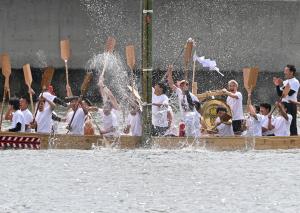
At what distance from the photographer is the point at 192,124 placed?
16688mm

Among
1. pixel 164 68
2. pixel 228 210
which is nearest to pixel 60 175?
pixel 228 210

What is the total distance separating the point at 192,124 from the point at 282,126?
1.45 meters

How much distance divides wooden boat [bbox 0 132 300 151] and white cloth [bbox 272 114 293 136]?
0.51 m

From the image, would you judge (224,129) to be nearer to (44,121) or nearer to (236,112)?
(236,112)

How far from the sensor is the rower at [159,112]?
17.0m

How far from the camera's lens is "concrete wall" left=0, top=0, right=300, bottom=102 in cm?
2805

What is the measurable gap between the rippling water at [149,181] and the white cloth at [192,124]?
0.36 m

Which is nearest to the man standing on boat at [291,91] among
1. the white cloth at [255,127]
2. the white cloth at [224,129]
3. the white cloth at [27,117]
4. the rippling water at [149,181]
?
the white cloth at [255,127]

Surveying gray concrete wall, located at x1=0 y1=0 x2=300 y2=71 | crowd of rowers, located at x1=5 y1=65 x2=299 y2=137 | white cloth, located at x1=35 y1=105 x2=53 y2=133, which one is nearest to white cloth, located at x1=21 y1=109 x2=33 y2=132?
crowd of rowers, located at x1=5 y1=65 x2=299 y2=137

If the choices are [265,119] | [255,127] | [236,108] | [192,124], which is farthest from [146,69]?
[265,119]

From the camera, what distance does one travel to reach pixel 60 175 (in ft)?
47.4

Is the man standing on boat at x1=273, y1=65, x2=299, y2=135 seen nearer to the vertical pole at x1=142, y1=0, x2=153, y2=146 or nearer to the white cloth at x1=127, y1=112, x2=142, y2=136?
the vertical pole at x1=142, y1=0, x2=153, y2=146

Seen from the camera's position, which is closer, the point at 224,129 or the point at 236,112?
the point at 224,129

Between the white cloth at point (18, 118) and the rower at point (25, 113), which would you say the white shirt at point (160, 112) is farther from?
the white cloth at point (18, 118)
